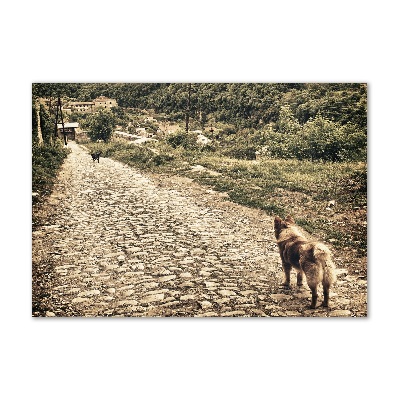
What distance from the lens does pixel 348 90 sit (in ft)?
14.2

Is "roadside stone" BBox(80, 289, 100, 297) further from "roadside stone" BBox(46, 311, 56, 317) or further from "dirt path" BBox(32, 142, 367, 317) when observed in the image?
"roadside stone" BBox(46, 311, 56, 317)

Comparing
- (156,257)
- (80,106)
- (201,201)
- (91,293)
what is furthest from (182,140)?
(91,293)

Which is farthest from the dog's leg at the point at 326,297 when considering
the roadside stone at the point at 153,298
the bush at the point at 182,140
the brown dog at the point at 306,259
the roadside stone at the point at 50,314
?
the roadside stone at the point at 50,314

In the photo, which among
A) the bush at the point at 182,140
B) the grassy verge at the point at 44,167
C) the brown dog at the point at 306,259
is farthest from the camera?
the bush at the point at 182,140

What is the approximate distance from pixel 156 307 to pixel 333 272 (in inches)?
57.7

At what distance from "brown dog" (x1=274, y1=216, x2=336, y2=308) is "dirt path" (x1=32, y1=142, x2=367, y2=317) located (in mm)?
73

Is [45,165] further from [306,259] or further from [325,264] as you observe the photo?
[325,264]

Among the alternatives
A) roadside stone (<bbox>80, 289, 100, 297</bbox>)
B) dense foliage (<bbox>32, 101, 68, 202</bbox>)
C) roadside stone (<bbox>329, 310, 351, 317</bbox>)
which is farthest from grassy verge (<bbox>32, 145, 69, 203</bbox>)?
roadside stone (<bbox>329, 310, 351, 317</bbox>)

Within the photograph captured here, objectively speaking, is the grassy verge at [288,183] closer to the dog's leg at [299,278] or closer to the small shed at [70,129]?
the small shed at [70,129]

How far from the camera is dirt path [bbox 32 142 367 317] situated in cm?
430

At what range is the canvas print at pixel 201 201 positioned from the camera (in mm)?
4309

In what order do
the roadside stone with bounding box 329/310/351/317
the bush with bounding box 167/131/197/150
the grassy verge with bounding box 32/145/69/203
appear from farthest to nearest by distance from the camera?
1. the bush with bounding box 167/131/197/150
2. the grassy verge with bounding box 32/145/69/203
3. the roadside stone with bounding box 329/310/351/317
